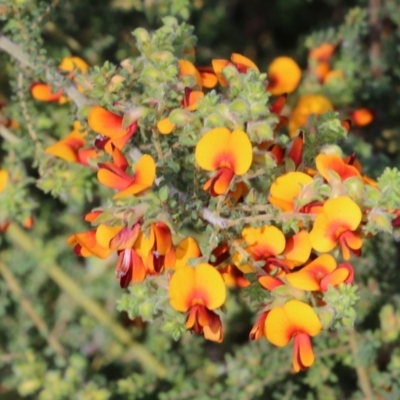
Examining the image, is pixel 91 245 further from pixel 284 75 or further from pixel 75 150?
pixel 284 75

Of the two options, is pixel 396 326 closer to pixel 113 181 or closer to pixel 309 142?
pixel 309 142

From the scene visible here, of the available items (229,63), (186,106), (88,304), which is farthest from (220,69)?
(88,304)

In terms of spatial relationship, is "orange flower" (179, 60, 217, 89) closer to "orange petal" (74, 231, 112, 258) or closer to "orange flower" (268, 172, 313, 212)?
"orange flower" (268, 172, 313, 212)

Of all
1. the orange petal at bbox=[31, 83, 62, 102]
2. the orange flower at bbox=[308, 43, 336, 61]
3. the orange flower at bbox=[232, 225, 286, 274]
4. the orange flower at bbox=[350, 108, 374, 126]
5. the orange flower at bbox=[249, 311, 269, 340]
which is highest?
the orange petal at bbox=[31, 83, 62, 102]

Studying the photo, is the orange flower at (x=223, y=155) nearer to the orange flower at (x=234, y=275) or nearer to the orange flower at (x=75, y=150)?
the orange flower at (x=234, y=275)

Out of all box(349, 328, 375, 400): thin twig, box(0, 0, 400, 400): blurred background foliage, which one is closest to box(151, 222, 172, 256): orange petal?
box(0, 0, 400, 400): blurred background foliage

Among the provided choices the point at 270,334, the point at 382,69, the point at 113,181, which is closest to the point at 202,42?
the point at 382,69
